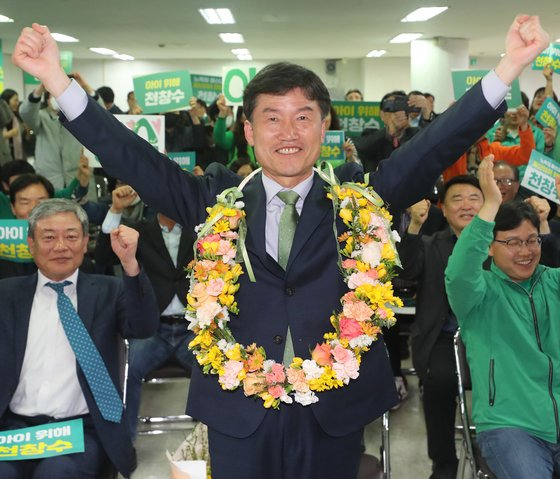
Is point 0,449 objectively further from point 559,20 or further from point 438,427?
point 559,20

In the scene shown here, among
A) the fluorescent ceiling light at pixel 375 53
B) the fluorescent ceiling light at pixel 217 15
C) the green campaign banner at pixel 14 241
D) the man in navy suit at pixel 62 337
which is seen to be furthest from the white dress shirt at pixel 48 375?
the fluorescent ceiling light at pixel 375 53

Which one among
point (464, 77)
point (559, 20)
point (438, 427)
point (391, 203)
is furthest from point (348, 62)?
point (391, 203)

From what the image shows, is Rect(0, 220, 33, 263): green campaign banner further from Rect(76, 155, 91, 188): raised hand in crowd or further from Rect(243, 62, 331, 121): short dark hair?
Rect(243, 62, 331, 121): short dark hair

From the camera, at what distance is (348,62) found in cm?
2245

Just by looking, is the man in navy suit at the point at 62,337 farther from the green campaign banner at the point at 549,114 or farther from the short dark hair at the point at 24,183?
the green campaign banner at the point at 549,114

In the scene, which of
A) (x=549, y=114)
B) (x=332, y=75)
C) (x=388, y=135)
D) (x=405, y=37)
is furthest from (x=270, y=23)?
(x=332, y=75)

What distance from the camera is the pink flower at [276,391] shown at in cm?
163

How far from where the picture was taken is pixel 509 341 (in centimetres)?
262

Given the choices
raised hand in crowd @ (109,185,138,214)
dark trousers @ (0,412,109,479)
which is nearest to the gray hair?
dark trousers @ (0,412,109,479)

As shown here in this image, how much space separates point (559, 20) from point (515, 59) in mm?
13536

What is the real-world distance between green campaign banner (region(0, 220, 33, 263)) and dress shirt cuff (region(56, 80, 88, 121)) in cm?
219

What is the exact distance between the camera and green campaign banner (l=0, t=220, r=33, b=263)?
3568 mm

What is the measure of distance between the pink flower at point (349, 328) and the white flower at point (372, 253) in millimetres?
145

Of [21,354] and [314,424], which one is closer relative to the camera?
[314,424]
